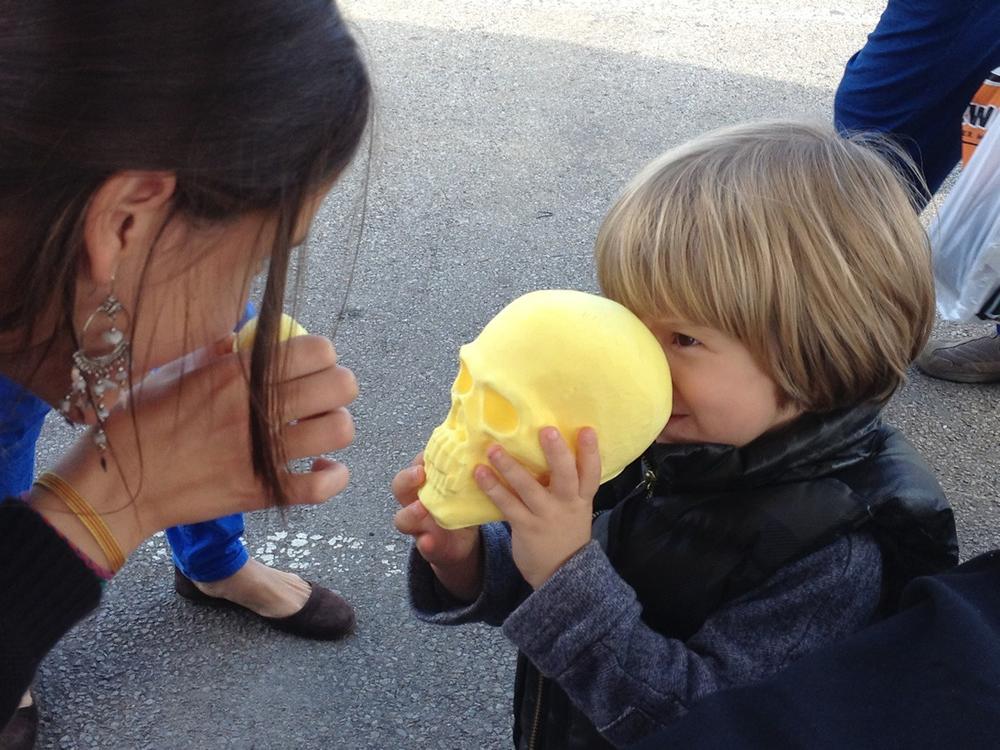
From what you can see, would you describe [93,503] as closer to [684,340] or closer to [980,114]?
[684,340]

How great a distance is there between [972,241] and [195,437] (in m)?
2.18

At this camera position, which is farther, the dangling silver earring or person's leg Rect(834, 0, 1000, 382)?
person's leg Rect(834, 0, 1000, 382)

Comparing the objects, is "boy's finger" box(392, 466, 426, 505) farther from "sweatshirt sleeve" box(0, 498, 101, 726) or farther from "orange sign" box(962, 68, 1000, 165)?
"orange sign" box(962, 68, 1000, 165)

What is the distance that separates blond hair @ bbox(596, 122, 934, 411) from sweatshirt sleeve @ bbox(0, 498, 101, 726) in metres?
0.76

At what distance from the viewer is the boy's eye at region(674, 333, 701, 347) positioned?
1254mm

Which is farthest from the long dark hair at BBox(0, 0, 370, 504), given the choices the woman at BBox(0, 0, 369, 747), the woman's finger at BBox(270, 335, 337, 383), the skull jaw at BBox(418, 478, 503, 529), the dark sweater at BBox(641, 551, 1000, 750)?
the dark sweater at BBox(641, 551, 1000, 750)

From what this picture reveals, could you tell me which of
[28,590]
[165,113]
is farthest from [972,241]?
[28,590]

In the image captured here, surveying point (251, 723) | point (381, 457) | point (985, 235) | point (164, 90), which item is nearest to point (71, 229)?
point (164, 90)

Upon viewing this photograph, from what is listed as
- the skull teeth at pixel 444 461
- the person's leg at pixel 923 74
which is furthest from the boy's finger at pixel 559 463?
the person's leg at pixel 923 74

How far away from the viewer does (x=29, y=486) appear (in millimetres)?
1856

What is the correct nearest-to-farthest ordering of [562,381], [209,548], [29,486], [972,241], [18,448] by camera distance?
[562,381] → [18,448] → [29,486] → [209,548] → [972,241]

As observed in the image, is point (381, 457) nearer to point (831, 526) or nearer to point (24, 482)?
point (24, 482)

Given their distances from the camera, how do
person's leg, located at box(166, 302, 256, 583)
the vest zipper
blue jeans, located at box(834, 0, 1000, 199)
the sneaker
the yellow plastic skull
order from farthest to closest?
the sneaker
blue jeans, located at box(834, 0, 1000, 199)
person's leg, located at box(166, 302, 256, 583)
the vest zipper
the yellow plastic skull

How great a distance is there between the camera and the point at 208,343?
1.31 m
